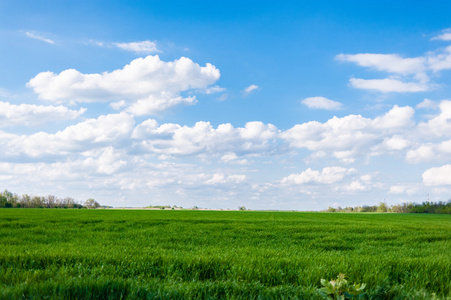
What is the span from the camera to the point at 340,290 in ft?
15.1

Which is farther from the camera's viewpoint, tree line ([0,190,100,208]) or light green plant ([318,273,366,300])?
tree line ([0,190,100,208])

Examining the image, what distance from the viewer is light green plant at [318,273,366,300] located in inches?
173

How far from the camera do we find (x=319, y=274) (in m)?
6.05

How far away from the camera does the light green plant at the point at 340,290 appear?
173 inches

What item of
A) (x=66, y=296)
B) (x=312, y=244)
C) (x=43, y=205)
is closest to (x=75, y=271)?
(x=66, y=296)

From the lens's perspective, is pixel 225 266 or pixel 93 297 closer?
pixel 93 297

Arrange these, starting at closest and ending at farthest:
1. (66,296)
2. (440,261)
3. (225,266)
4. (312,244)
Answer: (66,296)
(225,266)
(440,261)
(312,244)

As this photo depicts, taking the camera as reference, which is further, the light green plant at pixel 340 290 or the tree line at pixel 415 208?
the tree line at pixel 415 208

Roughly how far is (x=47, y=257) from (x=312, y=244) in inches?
377

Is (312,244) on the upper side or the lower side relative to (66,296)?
lower

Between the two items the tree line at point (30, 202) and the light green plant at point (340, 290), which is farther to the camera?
the tree line at point (30, 202)

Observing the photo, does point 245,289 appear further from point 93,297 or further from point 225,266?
point 93,297

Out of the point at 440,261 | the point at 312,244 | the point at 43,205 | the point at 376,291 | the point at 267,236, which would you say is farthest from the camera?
the point at 43,205

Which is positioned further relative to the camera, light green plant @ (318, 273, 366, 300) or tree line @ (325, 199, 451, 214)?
tree line @ (325, 199, 451, 214)
